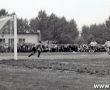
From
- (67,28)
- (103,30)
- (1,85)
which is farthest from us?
(67,28)

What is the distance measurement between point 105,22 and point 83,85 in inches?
4060

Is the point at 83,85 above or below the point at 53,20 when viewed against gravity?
below

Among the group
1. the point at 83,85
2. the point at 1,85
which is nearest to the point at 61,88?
the point at 83,85

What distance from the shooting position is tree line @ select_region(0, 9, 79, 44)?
110 metres

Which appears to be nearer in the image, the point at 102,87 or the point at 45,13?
the point at 102,87

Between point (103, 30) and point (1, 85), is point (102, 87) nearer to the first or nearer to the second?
point (1, 85)

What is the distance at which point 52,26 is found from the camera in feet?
378

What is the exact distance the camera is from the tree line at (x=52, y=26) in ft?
362

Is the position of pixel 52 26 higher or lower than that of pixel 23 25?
lower

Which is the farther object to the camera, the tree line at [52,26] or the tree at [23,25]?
the tree at [23,25]

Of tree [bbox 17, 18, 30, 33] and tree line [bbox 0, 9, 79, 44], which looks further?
tree [bbox 17, 18, 30, 33]

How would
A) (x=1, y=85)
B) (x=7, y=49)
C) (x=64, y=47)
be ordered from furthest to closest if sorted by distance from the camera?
(x=64, y=47)
(x=7, y=49)
(x=1, y=85)

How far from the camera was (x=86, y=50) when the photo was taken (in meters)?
55.8

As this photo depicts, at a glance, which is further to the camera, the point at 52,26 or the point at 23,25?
the point at 23,25
